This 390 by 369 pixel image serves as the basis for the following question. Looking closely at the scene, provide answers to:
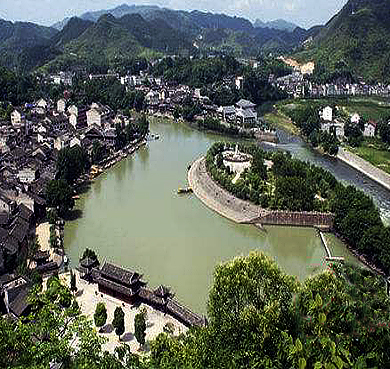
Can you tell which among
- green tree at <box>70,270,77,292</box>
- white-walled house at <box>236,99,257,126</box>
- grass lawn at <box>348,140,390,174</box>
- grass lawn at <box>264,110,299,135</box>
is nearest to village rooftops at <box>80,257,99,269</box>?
green tree at <box>70,270,77,292</box>

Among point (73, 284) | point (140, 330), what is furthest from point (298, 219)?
point (140, 330)

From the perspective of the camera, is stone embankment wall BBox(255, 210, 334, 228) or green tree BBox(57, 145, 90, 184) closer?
stone embankment wall BBox(255, 210, 334, 228)

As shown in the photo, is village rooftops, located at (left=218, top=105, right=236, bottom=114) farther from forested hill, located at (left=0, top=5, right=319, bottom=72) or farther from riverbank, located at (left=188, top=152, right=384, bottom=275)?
forested hill, located at (left=0, top=5, right=319, bottom=72)

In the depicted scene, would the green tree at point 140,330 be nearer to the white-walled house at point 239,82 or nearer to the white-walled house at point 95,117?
the white-walled house at point 95,117

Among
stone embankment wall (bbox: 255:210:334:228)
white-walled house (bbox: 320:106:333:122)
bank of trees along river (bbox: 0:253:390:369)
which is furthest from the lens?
white-walled house (bbox: 320:106:333:122)

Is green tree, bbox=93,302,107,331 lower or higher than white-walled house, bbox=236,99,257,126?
higher

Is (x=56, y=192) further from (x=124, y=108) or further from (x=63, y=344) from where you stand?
(x=124, y=108)

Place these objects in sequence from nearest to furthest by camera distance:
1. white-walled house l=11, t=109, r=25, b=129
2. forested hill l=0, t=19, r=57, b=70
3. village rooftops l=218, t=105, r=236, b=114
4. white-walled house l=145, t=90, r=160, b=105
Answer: white-walled house l=11, t=109, r=25, b=129
village rooftops l=218, t=105, r=236, b=114
white-walled house l=145, t=90, r=160, b=105
forested hill l=0, t=19, r=57, b=70
